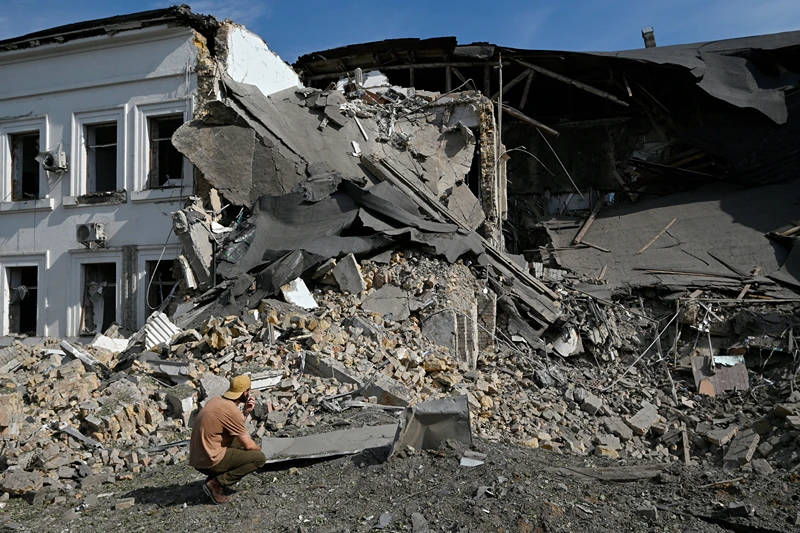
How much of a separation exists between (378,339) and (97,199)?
316 inches

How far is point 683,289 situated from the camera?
1133 centimetres

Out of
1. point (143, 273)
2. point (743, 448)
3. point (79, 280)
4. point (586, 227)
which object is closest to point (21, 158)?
point (79, 280)

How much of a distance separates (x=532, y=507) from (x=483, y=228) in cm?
949

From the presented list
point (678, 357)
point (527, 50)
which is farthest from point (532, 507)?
point (527, 50)

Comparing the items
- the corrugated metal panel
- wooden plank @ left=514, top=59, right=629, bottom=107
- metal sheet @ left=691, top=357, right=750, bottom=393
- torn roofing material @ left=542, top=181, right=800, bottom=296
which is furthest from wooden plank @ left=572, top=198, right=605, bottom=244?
the corrugated metal panel

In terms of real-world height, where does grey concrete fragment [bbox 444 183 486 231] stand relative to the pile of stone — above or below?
above

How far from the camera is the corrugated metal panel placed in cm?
908

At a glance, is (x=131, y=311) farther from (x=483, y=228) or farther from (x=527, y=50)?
(x=527, y=50)

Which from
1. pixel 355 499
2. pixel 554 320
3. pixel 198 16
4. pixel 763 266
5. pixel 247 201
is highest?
pixel 198 16

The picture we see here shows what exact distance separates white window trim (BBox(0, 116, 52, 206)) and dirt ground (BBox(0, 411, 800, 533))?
389 inches

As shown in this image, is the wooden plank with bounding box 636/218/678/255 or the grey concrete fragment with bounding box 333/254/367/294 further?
the wooden plank with bounding box 636/218/678/255

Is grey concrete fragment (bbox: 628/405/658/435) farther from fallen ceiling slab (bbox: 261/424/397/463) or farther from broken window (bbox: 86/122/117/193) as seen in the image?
broken window (bbox: 86/122/117/193)

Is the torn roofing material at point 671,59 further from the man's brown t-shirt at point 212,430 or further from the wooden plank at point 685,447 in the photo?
the man's brown t-shirt at point 212,430

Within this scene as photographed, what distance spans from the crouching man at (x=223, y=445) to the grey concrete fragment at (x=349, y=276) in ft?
14.8
